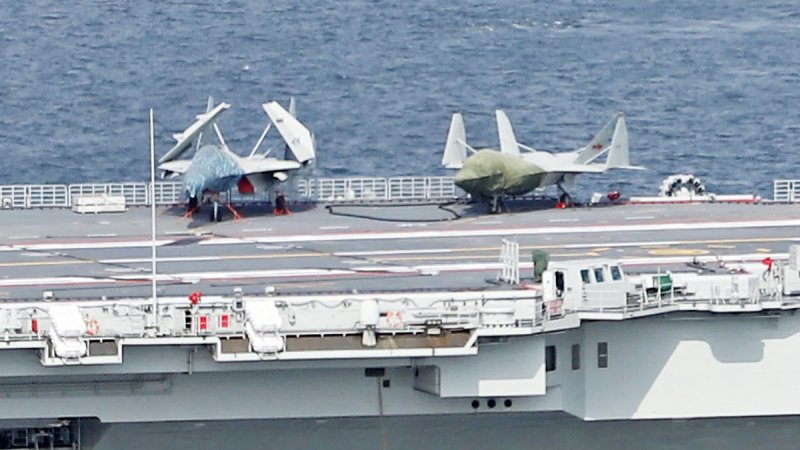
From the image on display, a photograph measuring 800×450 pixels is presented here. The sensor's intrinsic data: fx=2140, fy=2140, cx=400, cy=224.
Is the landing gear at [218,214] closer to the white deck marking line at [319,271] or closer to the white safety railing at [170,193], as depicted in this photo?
the white safety railing at [170,193]

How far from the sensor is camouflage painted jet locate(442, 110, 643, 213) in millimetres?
61531

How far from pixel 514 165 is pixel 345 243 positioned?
8546 mm

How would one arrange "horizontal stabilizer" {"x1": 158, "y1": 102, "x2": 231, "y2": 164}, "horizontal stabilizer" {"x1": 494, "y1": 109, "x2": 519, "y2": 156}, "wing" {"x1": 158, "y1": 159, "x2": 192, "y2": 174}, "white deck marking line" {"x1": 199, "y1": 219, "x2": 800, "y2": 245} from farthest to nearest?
"horizontal stabilizer" {"x1": 494, "y1": 109, "x2": 519, "y2": 156}
"wing" {"x1": 158, "y1": 159, "x2": 192, "y2": 174}
"horizontal stabilizer" {"x1": 158, "y1": 102, "x2": 231, "y2": 164}
"white deck marking line" {"x1": 199, "y1": 219, "x2": 800, "y2": 245}

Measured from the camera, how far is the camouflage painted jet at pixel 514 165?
61.5 meters

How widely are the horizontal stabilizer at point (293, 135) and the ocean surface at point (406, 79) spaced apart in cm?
2966

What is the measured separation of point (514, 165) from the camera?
205 ft

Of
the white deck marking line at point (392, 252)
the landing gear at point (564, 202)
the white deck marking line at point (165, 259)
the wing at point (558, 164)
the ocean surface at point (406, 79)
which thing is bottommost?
the white deck marking line at point (165, 259)

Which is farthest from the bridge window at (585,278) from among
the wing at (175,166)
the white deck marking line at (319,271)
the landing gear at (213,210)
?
the wing at (175,166)

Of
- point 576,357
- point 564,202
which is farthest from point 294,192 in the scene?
point 576,357

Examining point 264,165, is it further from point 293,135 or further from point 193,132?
point 193,132

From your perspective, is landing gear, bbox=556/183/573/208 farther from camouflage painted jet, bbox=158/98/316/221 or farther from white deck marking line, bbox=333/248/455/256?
white deck marking line, bbox=333/248/455/256

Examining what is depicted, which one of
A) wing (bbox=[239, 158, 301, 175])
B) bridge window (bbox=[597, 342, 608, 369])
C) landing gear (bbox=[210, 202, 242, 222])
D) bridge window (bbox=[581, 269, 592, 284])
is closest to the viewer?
bridge window (bbox=[581, 269, 592, 284])

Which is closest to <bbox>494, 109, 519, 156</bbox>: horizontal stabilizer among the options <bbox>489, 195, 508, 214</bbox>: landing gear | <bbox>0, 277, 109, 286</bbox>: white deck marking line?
<bbox>489, 195, 508, 214</bbox>: landing gear

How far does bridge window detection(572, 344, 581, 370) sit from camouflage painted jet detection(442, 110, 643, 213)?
693 inches
